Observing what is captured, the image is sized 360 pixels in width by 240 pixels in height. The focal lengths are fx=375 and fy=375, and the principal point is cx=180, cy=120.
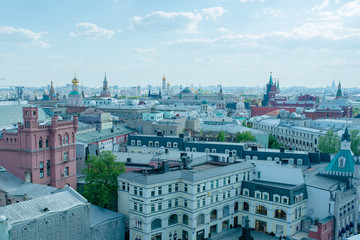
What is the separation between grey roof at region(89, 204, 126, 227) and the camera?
52506 mm

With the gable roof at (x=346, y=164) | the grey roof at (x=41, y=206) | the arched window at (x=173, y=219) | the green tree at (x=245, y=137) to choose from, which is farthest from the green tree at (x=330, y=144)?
the grey roof at (x=41, y=206)

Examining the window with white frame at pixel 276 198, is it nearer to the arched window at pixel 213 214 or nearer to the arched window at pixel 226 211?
the arched window at pixel 226 211

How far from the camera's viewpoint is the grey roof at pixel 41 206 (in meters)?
42.3

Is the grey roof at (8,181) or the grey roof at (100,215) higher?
the grey roof at (8,181)

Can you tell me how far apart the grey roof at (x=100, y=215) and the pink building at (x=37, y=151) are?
1239 centimetres

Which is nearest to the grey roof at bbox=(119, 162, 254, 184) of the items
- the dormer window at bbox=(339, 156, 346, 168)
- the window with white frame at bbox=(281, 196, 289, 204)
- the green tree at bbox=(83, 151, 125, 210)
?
the green tree at bbox=(83, 151, 125, 210)

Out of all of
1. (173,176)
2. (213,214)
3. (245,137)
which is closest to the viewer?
(173,176)

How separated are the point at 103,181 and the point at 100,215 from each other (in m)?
7.85

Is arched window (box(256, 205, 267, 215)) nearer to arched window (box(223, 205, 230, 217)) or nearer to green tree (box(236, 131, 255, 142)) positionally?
arched window (box(223, 205, 230, 217))

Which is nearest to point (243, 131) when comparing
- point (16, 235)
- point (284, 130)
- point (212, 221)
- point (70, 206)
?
point (284, 130)

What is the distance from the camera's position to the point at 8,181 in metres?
58.5

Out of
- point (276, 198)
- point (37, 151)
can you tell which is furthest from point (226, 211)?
point (37, 151)

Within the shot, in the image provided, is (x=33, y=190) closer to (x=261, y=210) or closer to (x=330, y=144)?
(x=261, y=210)

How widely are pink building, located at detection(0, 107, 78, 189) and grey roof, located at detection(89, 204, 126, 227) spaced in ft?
40.7
